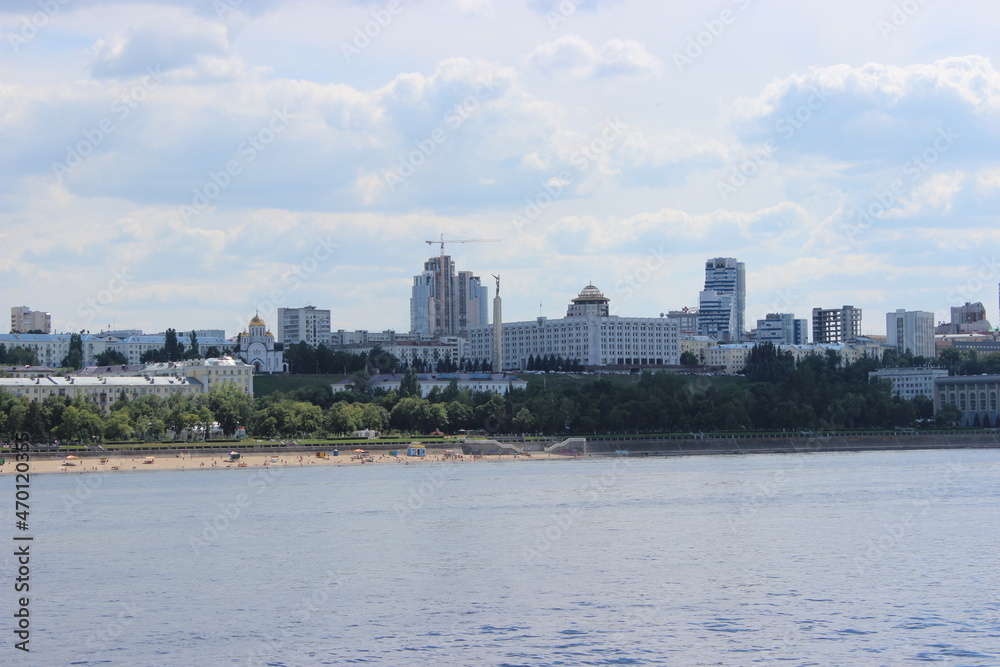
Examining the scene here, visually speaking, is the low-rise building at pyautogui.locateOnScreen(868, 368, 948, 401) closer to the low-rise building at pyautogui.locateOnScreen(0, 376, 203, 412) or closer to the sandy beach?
the sandy beach

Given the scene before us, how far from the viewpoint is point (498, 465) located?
327ft

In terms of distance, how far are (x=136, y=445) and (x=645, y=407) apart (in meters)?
48.0

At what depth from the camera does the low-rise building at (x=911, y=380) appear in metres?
178

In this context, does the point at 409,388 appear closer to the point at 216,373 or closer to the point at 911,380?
the point at 216,373

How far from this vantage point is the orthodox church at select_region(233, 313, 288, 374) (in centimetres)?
17838

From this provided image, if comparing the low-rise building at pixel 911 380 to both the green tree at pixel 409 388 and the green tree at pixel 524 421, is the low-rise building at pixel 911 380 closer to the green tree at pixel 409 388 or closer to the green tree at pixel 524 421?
the green tree at pixel 409 388

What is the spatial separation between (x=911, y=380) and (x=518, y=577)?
150223mm

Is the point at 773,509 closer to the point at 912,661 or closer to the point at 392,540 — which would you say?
the point at 392,540

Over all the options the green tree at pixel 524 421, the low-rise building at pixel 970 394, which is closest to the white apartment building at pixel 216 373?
the green tree at pixel 524 421

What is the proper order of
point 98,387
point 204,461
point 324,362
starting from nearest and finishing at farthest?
point 204,461, point 98,387, point 324,362

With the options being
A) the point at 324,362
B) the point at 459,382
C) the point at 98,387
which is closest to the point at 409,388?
the point at 98,387

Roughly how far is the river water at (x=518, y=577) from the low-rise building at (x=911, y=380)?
11065cm

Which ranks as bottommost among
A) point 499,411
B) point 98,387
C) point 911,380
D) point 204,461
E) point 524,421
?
point 204,461

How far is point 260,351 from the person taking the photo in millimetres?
179500
